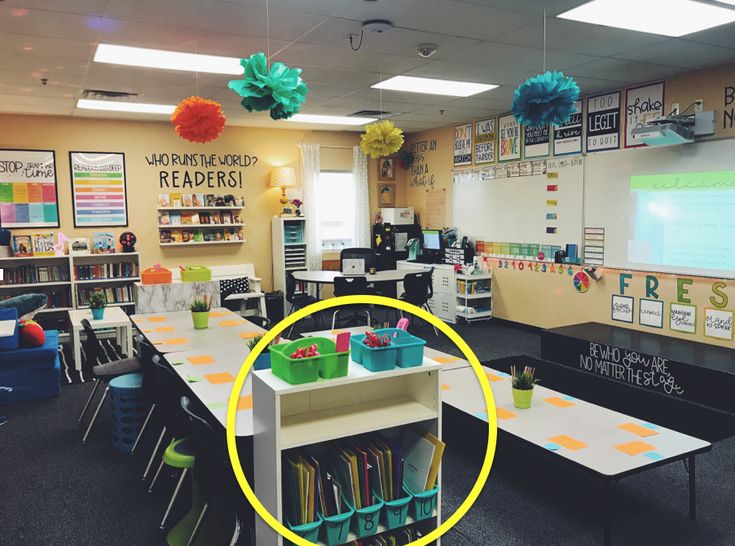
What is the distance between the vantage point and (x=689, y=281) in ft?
18.3

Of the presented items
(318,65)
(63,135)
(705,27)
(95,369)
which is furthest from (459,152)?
(95,369)

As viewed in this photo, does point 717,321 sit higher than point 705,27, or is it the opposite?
point 705,27

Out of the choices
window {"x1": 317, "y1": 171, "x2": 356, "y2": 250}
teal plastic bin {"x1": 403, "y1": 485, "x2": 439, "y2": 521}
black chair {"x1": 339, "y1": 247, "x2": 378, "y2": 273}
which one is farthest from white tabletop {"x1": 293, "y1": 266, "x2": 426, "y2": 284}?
teal plastic bin {"x1": 403, "y1": 485, "x2": 439, "y2": 521}

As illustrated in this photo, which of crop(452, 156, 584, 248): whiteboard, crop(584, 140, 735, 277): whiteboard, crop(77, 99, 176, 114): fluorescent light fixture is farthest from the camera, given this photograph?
crop(452, 156, 584, 248): whiteboard

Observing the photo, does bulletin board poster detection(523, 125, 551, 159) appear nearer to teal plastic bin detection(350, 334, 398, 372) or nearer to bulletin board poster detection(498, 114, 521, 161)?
bulletin board poster detection(498, 114, 521, 161)

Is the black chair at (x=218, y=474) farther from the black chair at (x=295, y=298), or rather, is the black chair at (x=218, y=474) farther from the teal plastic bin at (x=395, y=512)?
the black chair at (x=295, y=298)

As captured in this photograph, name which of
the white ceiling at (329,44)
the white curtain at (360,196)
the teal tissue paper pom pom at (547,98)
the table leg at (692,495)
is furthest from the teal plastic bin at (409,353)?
the white curtain at (360,196)

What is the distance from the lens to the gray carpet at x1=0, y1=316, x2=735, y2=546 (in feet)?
Answer: 9.56

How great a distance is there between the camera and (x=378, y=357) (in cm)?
218

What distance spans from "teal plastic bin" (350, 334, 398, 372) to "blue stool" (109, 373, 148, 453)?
2.31 m

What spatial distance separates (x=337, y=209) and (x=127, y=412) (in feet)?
19.2

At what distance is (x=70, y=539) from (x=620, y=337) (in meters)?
4.54

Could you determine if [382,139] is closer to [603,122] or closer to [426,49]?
[426,49]

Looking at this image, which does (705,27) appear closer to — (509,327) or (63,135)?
(509,327)
